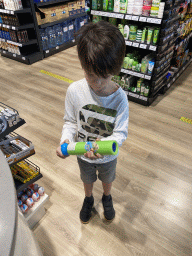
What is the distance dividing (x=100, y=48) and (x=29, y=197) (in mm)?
1355

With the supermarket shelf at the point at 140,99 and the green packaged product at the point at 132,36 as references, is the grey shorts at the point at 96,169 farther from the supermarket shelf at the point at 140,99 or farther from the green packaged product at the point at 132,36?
the green packaged product at the point at 132,36

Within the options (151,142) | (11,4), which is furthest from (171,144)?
(11,4)

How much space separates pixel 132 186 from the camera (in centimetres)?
192

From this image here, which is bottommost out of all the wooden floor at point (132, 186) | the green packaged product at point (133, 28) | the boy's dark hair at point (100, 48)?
the wooden floor at point (132, 186)

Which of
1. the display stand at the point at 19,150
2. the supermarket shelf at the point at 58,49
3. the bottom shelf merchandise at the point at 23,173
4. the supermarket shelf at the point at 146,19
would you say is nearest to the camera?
the display stand at the point at 19,150

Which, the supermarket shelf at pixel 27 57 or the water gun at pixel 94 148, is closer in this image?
the water gun at pixel 94 148

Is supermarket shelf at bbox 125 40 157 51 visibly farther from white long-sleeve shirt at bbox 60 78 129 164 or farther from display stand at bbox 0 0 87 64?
display stand at bbox 0 0 87 64

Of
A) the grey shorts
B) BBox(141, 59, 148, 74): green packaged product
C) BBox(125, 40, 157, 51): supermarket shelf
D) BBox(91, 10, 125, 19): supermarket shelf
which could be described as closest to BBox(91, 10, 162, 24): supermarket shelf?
BBox(91, 10, 125, 19): supermarket shelf

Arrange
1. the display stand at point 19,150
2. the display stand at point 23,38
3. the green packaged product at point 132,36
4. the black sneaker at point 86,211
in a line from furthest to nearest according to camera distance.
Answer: the display stand at point 23,38, the green packaged product at point 132,36, the black sneaker at point 86,211, the display stand at point 19,150

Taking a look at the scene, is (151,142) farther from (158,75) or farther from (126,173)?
(158,75)

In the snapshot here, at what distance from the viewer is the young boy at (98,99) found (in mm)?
766

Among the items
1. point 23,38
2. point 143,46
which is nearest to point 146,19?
point 143,46

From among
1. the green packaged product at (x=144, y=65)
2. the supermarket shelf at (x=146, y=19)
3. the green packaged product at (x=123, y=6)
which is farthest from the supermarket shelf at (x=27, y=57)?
→ the green packaged product at (x=144, y=65)

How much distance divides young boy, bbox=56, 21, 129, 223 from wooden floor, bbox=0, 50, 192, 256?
49cm
